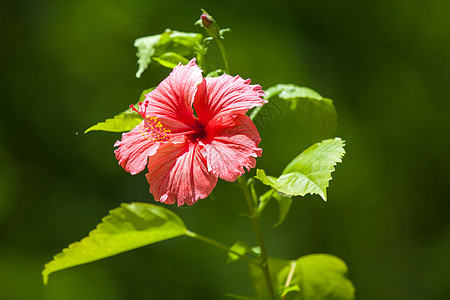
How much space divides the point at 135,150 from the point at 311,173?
26cm

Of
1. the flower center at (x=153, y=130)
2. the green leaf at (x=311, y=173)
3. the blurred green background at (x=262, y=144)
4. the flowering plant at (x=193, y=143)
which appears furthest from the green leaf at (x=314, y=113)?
the blurred green background at (x=262, y=144)

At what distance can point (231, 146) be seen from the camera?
2.11 ft

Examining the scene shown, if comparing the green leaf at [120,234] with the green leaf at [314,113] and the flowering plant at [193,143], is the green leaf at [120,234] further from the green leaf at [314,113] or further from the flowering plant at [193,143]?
the green leaf at [314,113]

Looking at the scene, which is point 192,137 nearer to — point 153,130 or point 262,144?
point 153,130

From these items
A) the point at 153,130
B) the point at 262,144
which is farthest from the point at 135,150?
the point at 262,144

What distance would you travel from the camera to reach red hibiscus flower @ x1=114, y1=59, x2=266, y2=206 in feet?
2.10

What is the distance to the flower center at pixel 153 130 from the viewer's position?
0.69m

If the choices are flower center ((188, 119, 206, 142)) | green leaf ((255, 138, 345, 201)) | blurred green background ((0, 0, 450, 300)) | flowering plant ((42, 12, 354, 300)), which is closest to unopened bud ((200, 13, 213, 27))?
flowering plant ((42, 12, 354, 300))

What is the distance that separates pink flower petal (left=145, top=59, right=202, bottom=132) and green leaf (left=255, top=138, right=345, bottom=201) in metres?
0.16

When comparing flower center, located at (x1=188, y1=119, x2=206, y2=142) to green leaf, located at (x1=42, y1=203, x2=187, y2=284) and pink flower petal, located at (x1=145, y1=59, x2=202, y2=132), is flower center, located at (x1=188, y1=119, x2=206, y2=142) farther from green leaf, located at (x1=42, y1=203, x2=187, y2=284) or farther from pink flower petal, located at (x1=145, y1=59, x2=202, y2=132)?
green leaf, located at (x1=42, y1=203, x2=187, y2=284)

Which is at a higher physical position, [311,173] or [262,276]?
[311,173]

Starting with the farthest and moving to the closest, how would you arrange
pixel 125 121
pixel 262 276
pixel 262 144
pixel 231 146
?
pixel 262 144
pixel 262 276
pixel 125 121
pixel 231 146

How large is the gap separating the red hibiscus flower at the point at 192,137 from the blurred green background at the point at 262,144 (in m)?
1.79

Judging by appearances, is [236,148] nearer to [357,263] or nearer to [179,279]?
[179,279]
